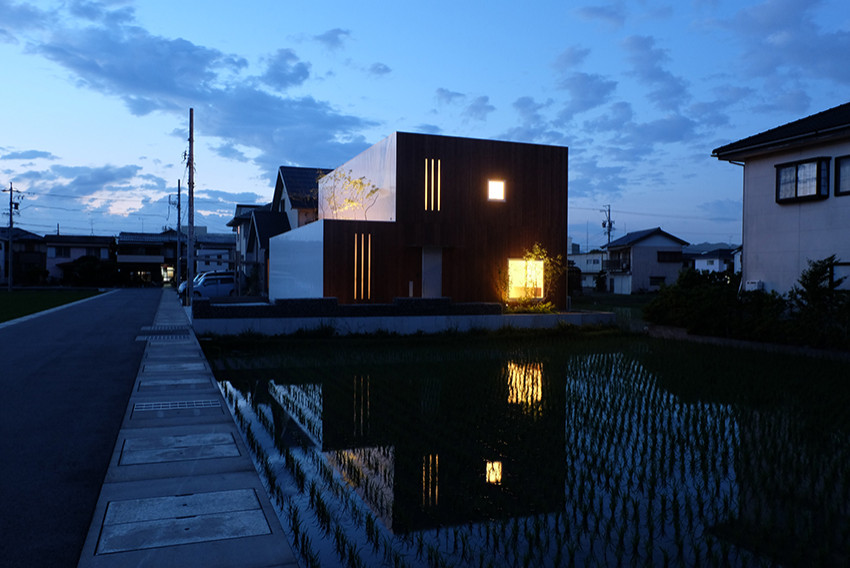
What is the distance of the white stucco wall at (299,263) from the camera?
62.6 ft

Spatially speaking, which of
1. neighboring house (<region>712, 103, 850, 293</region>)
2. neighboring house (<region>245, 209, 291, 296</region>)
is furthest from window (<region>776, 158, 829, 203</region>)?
neighboring house (<region>245, 209, 291, 296</region>)

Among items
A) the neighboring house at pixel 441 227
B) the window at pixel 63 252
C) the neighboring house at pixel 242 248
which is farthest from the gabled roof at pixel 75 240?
the neighboring house at pixel 441 227

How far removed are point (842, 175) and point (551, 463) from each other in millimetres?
13691

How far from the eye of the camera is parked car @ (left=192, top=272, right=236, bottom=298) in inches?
1330

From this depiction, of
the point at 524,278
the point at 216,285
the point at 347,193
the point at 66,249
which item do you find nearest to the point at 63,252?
the point at 66,249

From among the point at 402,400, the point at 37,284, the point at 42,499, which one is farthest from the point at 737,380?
the point at 37,284

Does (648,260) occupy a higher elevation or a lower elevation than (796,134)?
lower

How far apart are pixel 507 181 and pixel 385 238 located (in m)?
5.05

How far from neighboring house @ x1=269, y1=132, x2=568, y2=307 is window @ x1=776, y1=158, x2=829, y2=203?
733 centimetres

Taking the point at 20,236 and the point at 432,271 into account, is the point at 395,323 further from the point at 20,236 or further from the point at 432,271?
the point at 20,236

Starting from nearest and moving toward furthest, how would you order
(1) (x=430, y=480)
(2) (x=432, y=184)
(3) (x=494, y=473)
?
(1) (x=430, y=480)
(3) (x=494, y=473)
(2) (x=432, y=184)

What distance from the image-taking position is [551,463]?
5945mm

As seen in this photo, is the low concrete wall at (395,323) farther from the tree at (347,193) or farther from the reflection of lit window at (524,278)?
the tree at (347,193)

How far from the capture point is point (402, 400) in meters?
8.75
